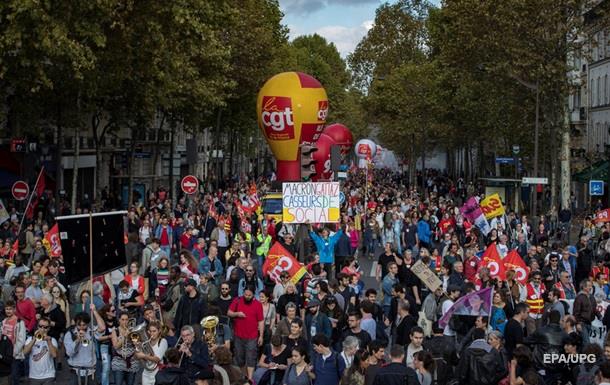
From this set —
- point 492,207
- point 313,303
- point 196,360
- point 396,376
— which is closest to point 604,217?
point 492,207

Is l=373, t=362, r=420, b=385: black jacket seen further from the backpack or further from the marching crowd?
the backpack

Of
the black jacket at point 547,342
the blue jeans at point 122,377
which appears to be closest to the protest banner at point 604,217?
the black jacket at point 547,342

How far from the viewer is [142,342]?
13016 mm

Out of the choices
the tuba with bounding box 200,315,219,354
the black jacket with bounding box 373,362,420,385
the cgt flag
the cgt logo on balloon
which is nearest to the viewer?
the black jacket with bounding box 373,362,420,385

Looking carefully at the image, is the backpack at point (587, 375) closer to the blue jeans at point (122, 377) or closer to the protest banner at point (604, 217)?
the blue jeans at point (122, 377)

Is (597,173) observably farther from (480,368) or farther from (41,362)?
(480,368)

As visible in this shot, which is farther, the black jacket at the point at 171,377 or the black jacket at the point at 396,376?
the black jacket at the point at 171,377

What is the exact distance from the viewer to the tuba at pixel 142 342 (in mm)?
12846

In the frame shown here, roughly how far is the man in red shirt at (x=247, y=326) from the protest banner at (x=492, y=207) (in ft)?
50.5

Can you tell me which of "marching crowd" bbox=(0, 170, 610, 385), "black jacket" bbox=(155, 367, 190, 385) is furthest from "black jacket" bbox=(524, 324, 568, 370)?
"black jacket" bbox=(155, 367, 190, 385)

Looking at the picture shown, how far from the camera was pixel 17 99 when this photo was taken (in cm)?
3566

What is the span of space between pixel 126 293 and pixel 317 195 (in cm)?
733

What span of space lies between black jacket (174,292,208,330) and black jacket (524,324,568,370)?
4.86m

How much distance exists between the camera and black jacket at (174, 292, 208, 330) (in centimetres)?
1522
